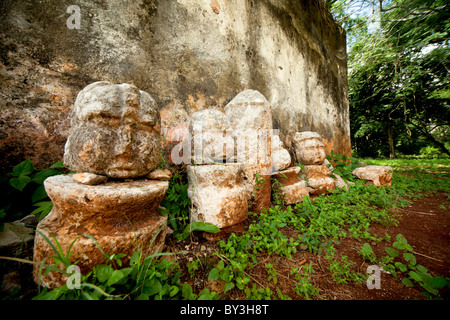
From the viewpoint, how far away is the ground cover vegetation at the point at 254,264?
917mm

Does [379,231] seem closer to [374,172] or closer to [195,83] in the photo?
[374,172]

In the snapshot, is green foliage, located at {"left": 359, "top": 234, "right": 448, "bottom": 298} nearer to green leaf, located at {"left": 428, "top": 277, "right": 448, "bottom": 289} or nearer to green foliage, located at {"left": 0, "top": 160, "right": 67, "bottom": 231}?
green leaf, located at {"left": 428, "top": 277, "right": 448, "bottom": 289}

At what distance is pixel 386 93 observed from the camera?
8.23 metres

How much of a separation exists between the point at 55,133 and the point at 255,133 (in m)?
2.01

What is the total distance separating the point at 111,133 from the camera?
1.13 metres

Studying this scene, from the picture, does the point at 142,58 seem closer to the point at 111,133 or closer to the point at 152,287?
the point at 111,133

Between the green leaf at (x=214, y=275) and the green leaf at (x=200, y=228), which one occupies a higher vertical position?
the green leaf at (x=200, y=228)

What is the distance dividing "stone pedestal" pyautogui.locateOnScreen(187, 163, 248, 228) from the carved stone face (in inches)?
19.5

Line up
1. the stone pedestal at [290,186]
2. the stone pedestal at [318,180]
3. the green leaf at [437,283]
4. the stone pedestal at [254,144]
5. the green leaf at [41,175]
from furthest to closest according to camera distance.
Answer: the stone pedestal at [318,180] → the stone pedestal at [290,186] → the stone pedestal at [254,144] → the green leaf at [41,175] → the green leaf at [437,283]

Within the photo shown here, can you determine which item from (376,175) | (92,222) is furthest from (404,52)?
(92,222)

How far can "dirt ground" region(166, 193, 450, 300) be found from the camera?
3.63 ft

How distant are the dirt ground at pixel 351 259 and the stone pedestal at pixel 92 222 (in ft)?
1.39

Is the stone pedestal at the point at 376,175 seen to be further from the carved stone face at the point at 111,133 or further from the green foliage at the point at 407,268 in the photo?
the carved stone face at the point at 111,133

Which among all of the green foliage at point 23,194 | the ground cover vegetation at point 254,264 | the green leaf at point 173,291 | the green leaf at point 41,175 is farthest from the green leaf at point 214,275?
the green leaf at point 41,175
